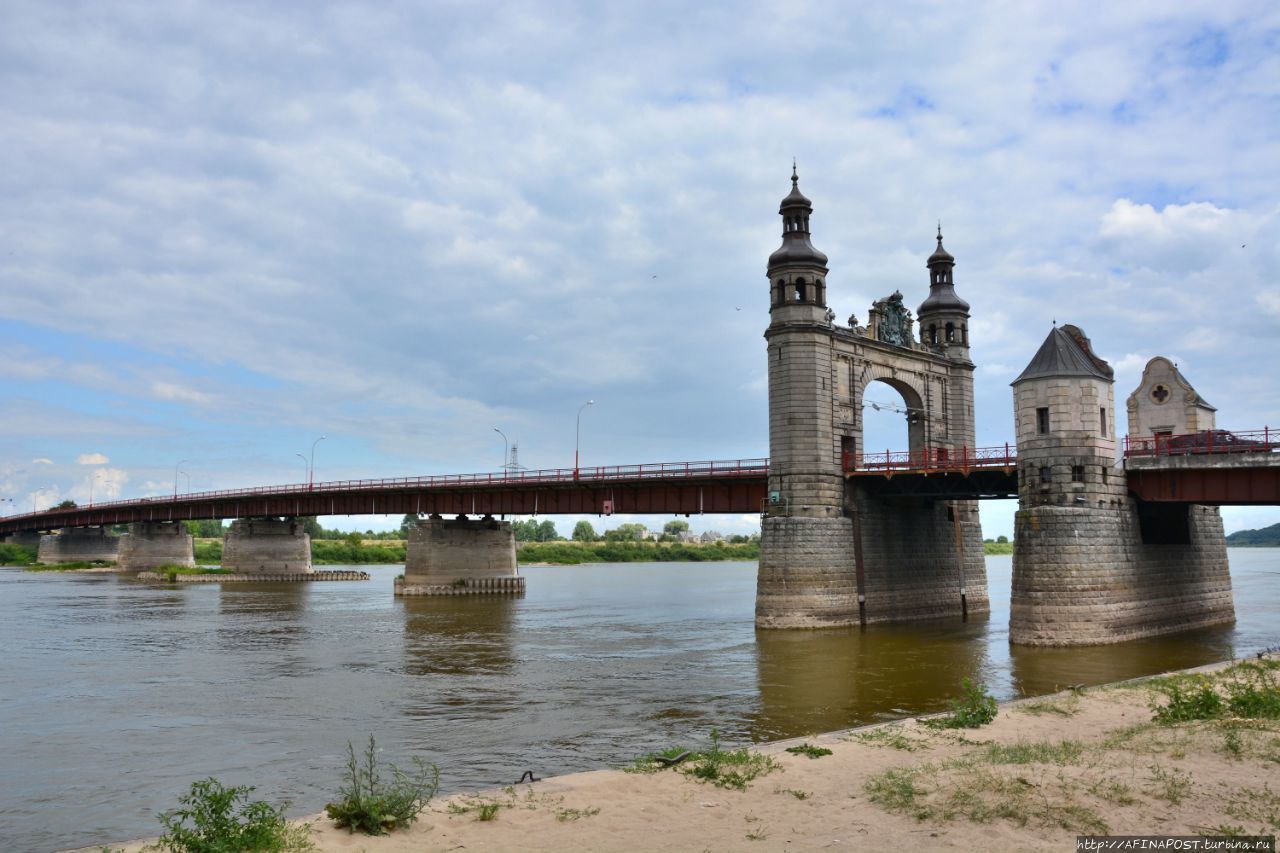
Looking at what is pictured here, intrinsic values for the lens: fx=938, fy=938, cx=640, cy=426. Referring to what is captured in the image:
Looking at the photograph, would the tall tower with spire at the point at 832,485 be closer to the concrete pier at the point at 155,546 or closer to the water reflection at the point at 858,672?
the water reflection at the point at 858,672

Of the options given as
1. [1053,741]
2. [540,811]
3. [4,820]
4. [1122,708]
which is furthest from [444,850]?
[1122,708]

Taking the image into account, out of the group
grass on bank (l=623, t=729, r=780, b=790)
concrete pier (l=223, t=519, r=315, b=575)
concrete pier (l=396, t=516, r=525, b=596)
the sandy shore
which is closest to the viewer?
the sandy shore

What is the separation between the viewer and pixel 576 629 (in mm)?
51844

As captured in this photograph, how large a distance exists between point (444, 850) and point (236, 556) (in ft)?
332

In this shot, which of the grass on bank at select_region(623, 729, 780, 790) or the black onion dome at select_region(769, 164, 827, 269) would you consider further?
the black onion dome at select_region(769, 164, 827, 269)

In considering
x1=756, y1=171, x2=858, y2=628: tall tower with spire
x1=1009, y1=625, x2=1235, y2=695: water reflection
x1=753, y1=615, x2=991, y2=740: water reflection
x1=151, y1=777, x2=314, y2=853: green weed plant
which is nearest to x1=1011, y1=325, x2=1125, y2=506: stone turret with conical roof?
x1=1009, y1=625, x2=1235, y2=695: water reflection

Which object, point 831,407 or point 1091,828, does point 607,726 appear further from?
point 831,407

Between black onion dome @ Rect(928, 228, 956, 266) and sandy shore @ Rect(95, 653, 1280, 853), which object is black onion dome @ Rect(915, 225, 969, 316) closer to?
black onion dome @ Rect(928, 228, 956, 266)

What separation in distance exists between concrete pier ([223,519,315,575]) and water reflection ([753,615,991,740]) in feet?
242

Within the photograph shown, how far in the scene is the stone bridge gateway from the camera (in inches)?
1544

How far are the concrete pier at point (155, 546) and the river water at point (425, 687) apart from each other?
189 ft

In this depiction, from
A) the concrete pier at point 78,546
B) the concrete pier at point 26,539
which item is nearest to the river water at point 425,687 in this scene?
the concrete pier at point 78,546

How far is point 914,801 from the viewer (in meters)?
13.3

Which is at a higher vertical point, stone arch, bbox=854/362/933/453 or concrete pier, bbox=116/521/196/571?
stone arch, bbox=854/362/933/453
